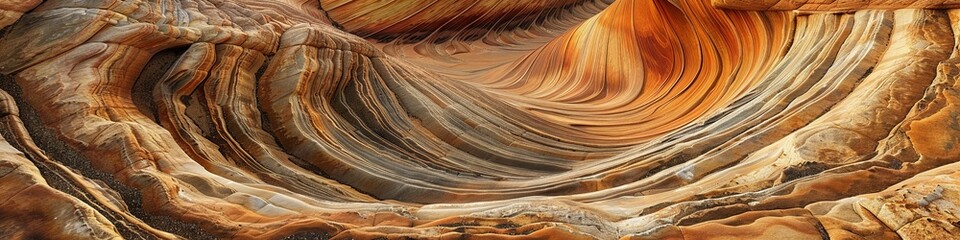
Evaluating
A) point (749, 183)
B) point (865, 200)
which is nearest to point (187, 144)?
point (749, 183)

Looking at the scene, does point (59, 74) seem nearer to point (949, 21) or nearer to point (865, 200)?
point (865, 200)

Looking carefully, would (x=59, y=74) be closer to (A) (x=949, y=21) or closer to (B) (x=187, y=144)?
(B) (x=187, y=144)

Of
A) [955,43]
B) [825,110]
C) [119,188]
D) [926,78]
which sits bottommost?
[119,188]

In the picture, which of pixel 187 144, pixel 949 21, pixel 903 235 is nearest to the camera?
pixel 903 235

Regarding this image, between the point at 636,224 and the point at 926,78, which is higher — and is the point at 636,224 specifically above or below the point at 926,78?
below

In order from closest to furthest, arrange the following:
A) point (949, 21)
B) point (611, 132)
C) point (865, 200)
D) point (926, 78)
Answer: point (865, 200)
point (926, 78)
point (949, 21)
point (611, 132)

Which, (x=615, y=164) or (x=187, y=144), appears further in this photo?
(x=615, y=164)
